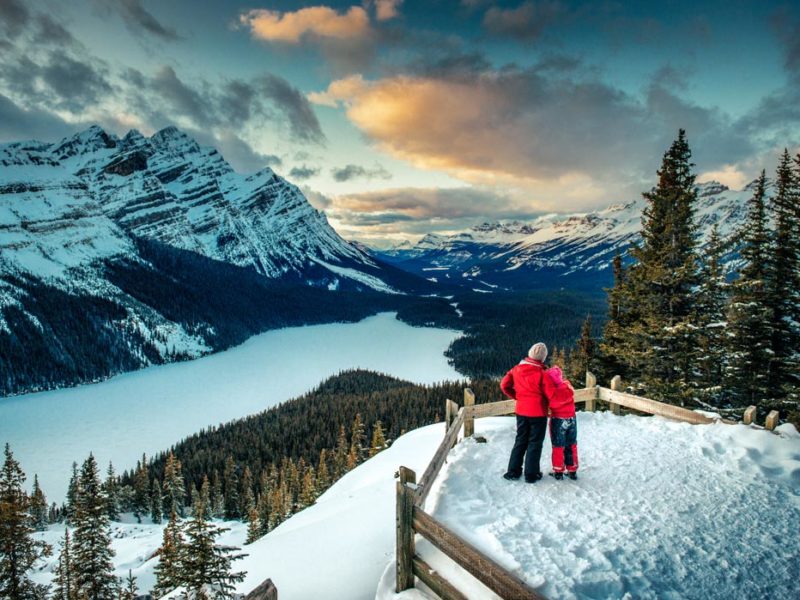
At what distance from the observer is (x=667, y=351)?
16875mm

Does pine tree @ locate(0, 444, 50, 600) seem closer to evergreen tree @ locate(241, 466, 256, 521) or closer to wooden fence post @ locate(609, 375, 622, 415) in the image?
wooden fence post @ locate(609, 375, 622, 415)

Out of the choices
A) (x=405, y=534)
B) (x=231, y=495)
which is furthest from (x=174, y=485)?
(x=405, y=534)

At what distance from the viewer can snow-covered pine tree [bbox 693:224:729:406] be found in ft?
51.5

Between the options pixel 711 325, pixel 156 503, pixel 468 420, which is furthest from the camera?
pixel 156 503

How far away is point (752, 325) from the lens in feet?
54.6

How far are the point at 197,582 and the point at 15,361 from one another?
14376 centimetres

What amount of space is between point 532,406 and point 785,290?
16.3 m

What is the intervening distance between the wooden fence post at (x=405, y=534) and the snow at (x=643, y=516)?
0.21 m

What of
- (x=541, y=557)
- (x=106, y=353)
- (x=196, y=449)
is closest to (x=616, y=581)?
(x=541, y=557)

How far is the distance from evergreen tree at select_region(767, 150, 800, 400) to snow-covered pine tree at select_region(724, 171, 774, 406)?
0.83 feet

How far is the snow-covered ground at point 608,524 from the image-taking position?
518cm

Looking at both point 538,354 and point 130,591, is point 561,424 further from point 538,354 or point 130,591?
point 130,591

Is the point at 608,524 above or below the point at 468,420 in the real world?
below

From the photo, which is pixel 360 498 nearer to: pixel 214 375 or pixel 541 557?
pixel 541 557
